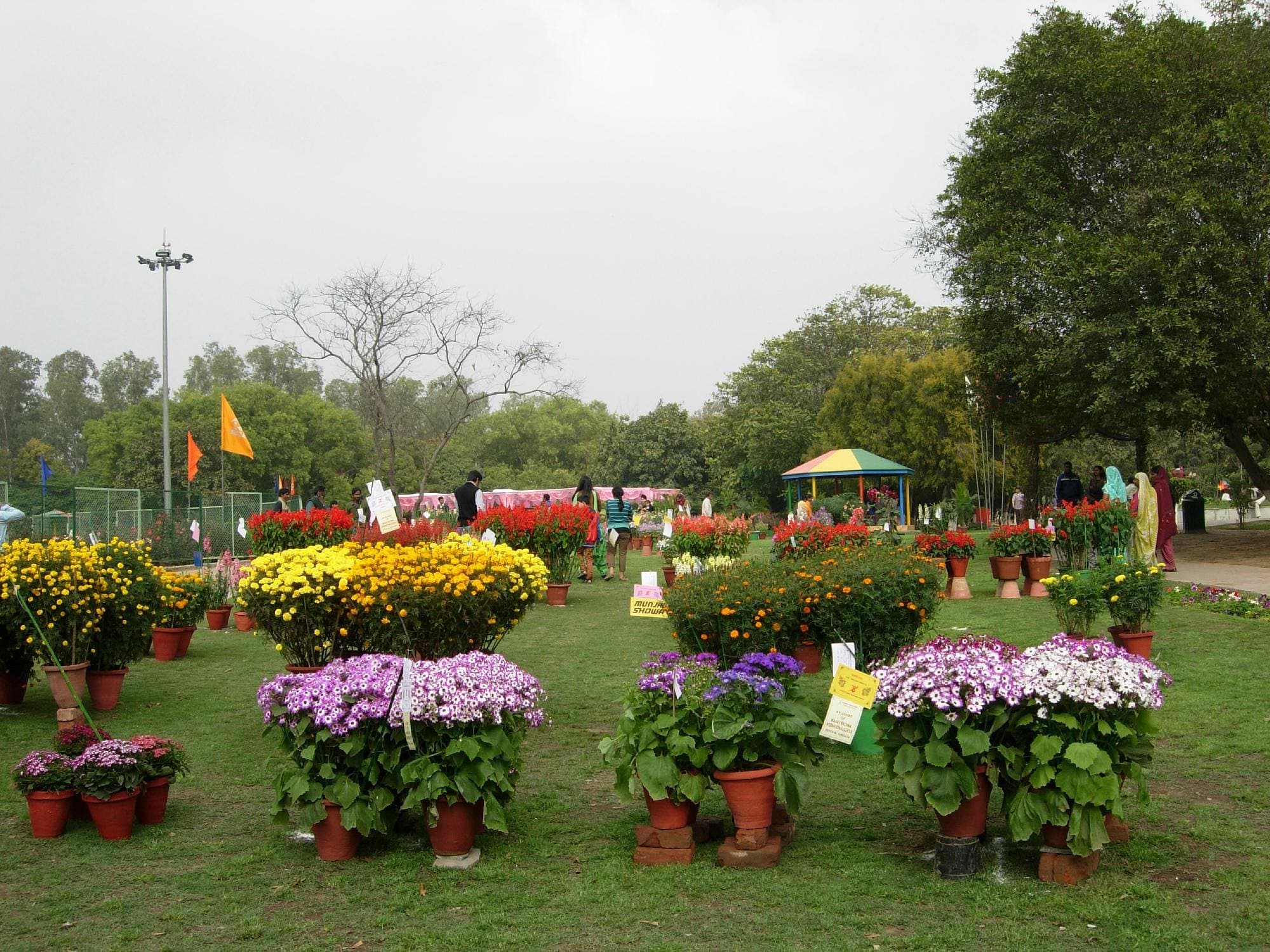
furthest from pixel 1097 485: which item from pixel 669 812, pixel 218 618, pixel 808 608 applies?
pixel 669 812

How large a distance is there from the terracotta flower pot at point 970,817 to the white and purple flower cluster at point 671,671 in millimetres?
1247

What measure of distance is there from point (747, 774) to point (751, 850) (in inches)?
13.9

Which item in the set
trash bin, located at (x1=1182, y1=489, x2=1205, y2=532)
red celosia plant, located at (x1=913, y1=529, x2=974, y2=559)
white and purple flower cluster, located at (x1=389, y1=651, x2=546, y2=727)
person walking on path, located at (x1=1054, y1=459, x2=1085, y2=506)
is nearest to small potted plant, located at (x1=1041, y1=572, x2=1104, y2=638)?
red celosia plant, located at (x1=913, y1=529, x2=974, y2=559)

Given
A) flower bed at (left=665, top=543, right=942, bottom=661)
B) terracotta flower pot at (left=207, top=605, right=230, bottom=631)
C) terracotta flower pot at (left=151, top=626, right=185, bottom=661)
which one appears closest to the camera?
flower bed at (left=665, top=543, right=942, bottom=661)

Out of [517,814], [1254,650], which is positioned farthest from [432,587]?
[1254,650]

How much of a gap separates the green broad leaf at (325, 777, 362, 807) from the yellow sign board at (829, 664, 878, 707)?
2.19m

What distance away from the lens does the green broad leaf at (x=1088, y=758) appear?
414 centimetres

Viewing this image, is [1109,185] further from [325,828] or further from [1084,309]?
[325,828]

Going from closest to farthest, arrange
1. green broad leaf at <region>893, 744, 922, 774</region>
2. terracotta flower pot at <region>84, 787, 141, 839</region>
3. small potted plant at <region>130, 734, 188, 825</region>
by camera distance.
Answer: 1. green broad leaf at <region>893, 744, 922, 774</region>
2. terracotta flower pot at <region>84, 787, 141, 839</region>
3. small potted plant at <region>130, 734, 188, 825</region>

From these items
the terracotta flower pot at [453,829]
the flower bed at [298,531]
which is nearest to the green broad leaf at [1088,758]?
the terracotta flower pot at [453,829]

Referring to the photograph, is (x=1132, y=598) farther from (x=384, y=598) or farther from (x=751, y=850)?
(x=384, y=598)

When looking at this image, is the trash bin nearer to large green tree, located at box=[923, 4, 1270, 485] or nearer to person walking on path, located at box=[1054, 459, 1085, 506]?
large green tree, located at box=[923, 4, 1270, 485]

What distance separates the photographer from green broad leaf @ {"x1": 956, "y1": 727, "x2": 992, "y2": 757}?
4234 millimetres

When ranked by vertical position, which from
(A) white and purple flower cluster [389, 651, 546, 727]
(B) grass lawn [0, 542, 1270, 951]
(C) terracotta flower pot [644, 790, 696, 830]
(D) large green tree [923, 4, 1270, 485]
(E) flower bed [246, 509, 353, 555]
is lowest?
(B) grass lawn [0, 542, 1270, 951]
